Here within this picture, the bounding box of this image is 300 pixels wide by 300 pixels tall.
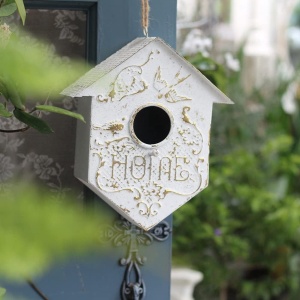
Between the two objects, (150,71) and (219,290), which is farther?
(219,290)

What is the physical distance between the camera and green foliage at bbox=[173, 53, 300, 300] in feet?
11.3

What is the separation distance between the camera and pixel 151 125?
53.9 inches

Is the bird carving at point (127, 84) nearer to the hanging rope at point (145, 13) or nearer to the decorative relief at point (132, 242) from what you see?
the hanging rope at point (145, 13)

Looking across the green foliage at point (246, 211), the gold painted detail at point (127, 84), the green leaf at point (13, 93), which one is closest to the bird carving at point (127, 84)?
the gold painted detail at point (127, 84)

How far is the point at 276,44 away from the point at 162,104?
12.8 feet

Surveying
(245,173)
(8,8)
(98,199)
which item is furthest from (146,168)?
(245,173)

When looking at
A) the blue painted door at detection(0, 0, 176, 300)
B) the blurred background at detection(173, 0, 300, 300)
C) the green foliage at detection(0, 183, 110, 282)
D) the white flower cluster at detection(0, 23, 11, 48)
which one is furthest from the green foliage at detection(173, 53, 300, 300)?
the green foliage at detection(0, 183, 110, 282)

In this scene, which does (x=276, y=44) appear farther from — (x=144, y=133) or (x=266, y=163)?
(x=144, y=133)

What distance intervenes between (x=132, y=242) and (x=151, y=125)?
0.70 feet

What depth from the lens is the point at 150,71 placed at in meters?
1.30

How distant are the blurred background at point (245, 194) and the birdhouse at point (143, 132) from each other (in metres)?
1.76

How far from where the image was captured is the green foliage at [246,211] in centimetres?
343

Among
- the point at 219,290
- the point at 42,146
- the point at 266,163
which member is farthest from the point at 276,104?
the point at 42,146

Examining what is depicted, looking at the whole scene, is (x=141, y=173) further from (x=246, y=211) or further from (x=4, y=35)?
(x=246, y=211)
